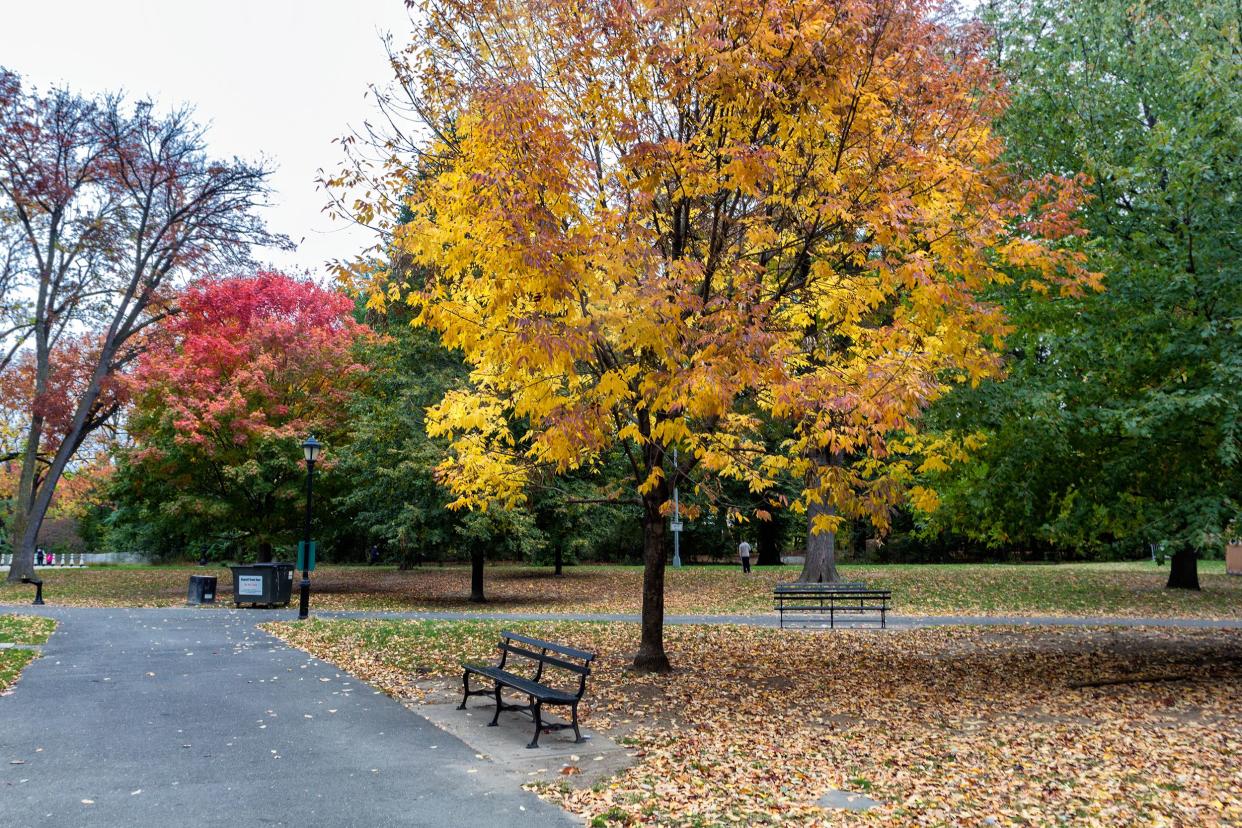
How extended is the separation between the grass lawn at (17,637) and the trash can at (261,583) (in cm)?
411

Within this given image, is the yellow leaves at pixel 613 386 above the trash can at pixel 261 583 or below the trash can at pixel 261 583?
above

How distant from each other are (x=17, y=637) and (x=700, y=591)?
16426 millimetres

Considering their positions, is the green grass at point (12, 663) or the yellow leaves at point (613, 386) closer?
the yellow leaves at point (613, 386)

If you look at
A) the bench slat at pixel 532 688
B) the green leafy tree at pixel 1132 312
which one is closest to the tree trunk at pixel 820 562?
the green leafy tree at pixel 1132 312

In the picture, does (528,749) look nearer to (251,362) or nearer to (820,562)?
(820,562)

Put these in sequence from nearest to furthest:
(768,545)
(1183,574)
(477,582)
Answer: (1183,574) → (477,582) → (768,545)

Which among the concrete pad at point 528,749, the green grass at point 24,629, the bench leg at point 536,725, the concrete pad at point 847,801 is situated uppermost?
the bench leg at point 536,725

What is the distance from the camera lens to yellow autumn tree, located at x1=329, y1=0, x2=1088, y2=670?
7.96 meters

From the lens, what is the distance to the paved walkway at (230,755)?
543 centimetres

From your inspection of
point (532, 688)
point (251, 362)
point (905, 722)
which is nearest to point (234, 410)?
point (251, 362)

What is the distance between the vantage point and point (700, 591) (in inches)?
980

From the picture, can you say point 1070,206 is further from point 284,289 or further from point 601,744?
point 284,289

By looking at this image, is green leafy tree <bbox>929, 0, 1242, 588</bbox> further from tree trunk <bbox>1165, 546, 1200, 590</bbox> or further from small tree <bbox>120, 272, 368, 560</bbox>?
small tree <bbox>120, 272, 368, 560</bbox>

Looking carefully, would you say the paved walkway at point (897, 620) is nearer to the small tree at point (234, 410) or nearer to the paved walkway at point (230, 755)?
Result: the paved walkway at point (230, 755)
